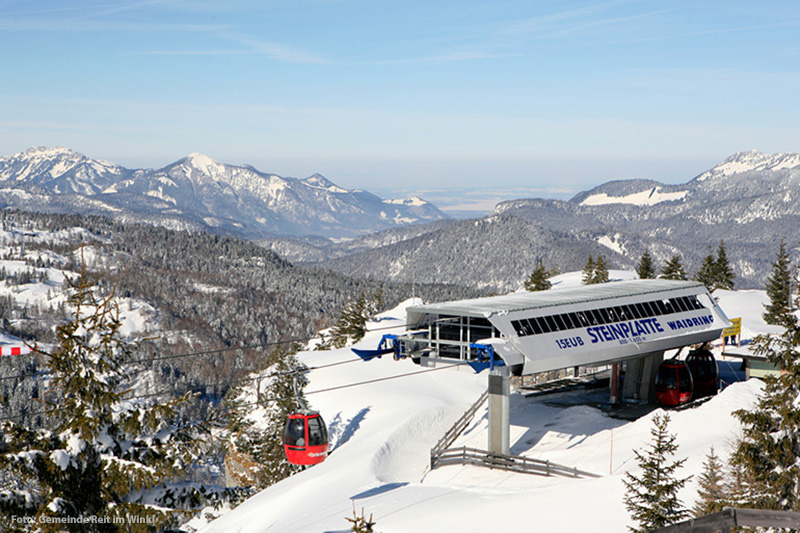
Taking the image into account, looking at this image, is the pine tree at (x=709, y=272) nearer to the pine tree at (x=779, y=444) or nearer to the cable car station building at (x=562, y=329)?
the cable car station building at (x=562, y=329)

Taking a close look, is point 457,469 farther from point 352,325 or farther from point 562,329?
point 352,325

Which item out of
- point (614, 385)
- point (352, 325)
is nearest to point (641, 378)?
point (614, 385)

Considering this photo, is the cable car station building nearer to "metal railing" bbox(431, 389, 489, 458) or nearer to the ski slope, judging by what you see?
the ski slope

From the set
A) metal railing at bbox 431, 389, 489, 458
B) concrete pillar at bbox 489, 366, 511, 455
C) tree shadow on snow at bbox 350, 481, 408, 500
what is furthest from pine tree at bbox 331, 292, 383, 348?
concrete pillar at bbox 489, 366, 511, 455

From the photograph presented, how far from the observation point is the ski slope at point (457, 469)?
32.3 metres

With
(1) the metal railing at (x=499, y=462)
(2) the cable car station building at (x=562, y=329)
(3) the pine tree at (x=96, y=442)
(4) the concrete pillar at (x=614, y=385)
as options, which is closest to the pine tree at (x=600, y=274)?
(2) the cable car station building at (x=562, y=329)

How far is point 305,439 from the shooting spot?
118 feet

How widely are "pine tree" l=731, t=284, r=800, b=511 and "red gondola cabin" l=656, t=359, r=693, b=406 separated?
76.0 feet

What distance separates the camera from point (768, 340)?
25.8 metres

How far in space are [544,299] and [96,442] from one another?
3180cm

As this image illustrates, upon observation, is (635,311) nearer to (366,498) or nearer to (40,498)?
(366,498)

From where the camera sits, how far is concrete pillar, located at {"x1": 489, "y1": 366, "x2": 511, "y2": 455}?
133 feet

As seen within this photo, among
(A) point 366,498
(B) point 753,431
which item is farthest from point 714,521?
(A) point 366,498

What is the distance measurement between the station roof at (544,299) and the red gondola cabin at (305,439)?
26.7 feet
